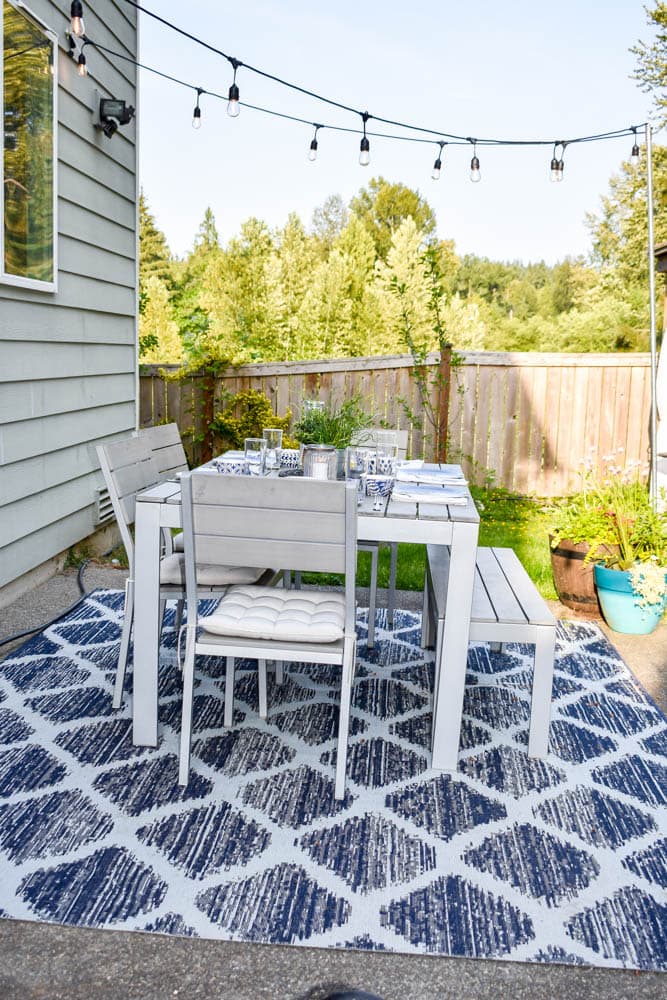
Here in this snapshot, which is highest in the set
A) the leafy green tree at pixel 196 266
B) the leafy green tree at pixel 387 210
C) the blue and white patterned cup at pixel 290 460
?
the leafy green tree at pixel 387 210

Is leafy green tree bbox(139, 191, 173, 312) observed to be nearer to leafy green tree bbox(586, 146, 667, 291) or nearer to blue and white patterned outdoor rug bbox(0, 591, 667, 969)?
leafy green tree bbox(586, 146, 667, 291)

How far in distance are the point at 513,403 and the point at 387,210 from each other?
19657 millimetres

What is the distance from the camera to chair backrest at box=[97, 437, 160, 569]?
2689 mm

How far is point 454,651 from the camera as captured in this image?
2.45 meters

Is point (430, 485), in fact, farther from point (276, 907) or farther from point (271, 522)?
point (276, 907)

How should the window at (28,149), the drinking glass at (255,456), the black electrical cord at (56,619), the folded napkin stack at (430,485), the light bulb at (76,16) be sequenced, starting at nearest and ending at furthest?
1. the folded napkin stack at (430,485)
2. the drinking glass at (255,456)
3. the light bulb at (76,16)
4. the black electrical cord at (56,619)
5. the window at (28,149)

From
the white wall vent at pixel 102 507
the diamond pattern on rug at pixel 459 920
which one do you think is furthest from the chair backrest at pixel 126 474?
the white wall vent at pixel 102 507

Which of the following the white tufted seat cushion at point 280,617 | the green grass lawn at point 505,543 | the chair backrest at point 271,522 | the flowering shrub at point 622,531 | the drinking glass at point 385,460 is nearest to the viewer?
the chair backrest at point 271,522

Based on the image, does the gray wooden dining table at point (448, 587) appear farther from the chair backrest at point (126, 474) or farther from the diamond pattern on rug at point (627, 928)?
the diamond pattern on rug at point (627, 928)

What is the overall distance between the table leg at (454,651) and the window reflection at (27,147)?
2480 millimetres

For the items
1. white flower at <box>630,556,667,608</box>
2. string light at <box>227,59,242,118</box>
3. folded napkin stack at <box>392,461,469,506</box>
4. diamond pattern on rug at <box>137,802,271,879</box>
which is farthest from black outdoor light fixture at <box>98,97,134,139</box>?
diamond pattern on rug at <box>137,802,271,879</box>

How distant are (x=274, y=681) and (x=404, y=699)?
0.50 metres

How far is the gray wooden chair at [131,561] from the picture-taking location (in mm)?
2684

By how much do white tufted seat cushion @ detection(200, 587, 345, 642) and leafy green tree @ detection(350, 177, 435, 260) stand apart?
2267 centimetres
